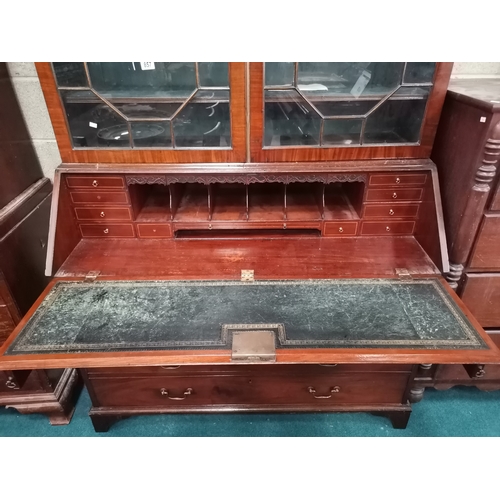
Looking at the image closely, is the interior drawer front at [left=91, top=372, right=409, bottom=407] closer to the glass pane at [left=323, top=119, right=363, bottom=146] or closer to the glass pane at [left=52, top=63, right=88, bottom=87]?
the glass pane at [left=323, top=119, right=363, bottom=146]

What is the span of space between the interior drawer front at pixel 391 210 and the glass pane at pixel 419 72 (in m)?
0.45

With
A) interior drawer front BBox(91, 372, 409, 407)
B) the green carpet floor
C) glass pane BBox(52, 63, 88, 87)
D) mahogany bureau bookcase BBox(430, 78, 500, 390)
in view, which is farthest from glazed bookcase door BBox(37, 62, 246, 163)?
the green carpet floor

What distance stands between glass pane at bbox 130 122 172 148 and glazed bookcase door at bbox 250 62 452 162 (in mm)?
316

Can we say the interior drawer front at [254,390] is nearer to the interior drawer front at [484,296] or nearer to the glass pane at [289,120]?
the interior drawer front at [484,296]

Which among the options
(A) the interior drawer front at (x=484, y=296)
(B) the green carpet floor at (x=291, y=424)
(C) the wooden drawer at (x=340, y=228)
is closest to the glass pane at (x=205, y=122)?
(C) the wooden drawer at (x=340, y=228)

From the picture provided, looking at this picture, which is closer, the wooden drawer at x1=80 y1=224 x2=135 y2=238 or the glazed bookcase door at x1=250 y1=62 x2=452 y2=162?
the glazed bookcase door at x1=250 y1=62 x2=452 y2=162

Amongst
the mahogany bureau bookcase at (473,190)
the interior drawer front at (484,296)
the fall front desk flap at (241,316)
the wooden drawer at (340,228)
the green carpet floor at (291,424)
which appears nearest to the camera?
the fall front desk flap at (241,316)

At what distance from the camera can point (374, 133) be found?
53.9 inches

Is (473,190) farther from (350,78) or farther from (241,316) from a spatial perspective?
(241,316)

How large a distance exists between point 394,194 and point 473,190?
0.92 feet

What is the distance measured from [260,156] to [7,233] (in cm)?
97

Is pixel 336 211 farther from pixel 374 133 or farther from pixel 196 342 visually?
pixel 196 342

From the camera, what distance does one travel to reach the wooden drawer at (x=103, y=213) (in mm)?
1468

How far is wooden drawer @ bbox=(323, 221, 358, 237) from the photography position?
4.92 ft
